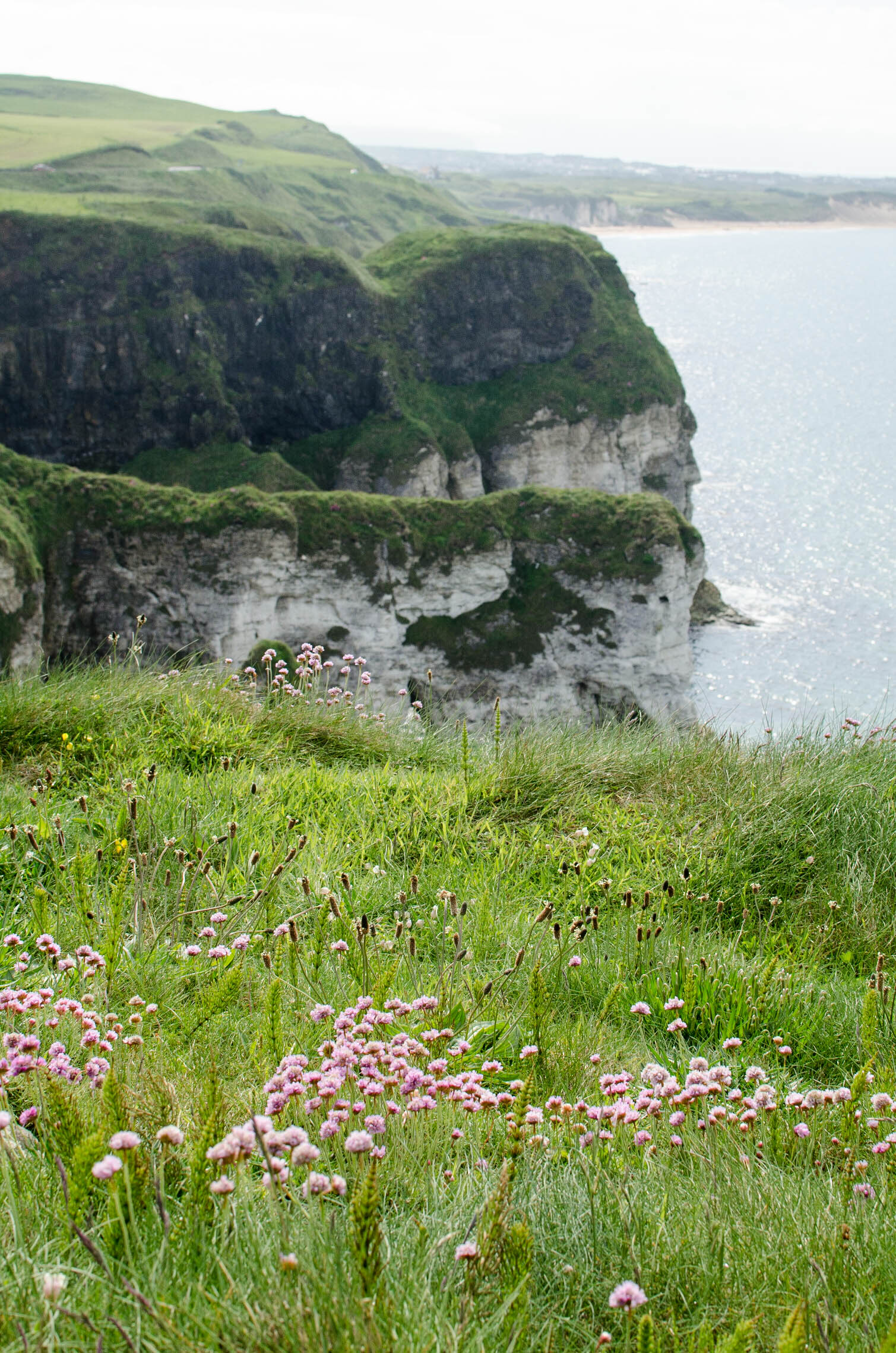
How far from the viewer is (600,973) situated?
4711 mm

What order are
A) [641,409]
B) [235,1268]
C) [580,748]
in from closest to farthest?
1. [235,1268]
2. [580,748]
3. [641,409]

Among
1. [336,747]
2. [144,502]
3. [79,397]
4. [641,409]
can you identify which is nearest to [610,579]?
[144,502]

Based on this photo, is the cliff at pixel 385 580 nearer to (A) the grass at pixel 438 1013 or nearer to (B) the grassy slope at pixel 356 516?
(B) the grassy slope at pixel 356 516

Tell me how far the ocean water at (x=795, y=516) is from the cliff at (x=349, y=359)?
523 inches

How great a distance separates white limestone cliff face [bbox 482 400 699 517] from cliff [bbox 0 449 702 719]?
22.5 metres

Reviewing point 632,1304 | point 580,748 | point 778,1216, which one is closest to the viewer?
point 632,1304

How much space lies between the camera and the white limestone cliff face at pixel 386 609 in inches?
1726

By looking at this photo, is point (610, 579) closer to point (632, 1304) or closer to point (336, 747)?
point (336, 747)

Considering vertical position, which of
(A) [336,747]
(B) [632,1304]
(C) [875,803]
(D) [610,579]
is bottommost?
(D) [610,579]

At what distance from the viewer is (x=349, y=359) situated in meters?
69.0

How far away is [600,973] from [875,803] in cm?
272

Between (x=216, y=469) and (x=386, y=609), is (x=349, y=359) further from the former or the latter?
(x=386, y=609)

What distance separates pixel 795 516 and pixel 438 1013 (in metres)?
101

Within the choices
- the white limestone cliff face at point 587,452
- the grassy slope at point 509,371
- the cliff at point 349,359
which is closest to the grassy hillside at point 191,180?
the cliff at point 349,359
